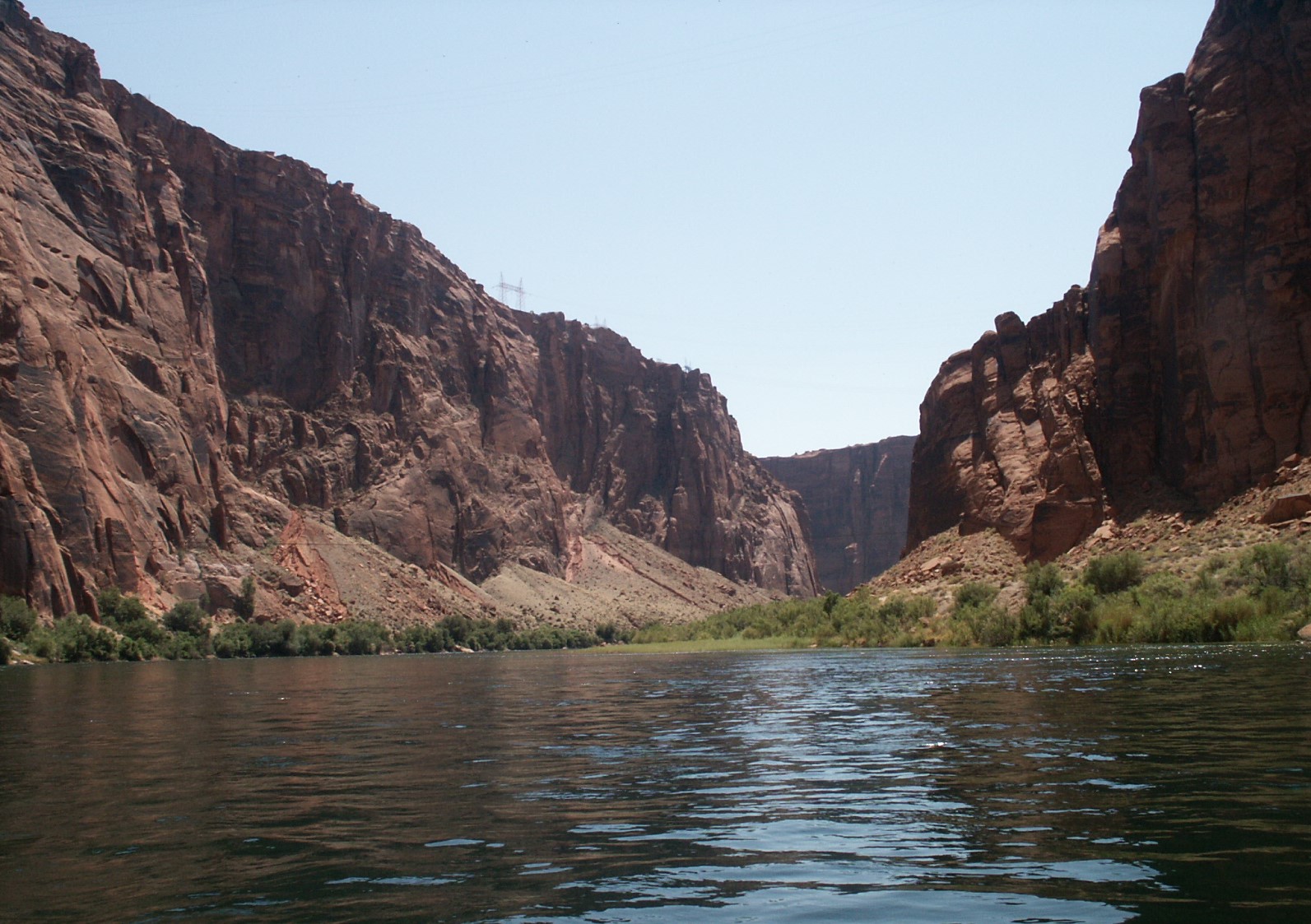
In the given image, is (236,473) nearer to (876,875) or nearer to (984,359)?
(984,359)

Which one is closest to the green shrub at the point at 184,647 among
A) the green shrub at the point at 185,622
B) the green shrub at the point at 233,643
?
the green shrub at the point at 233,643

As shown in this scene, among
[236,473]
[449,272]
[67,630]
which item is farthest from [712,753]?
[449,272]

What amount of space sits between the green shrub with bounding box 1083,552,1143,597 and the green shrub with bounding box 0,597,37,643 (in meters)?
62.2

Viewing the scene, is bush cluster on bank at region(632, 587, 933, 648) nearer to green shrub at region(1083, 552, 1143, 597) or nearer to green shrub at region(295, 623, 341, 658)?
green shrub at region(1083, 552, 1143, 597)

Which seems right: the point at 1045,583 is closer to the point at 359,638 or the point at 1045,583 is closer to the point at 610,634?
the point at 359,638

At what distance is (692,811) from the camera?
43.7 feet

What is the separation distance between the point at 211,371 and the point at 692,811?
139m

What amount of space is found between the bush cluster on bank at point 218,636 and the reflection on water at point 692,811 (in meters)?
52.5

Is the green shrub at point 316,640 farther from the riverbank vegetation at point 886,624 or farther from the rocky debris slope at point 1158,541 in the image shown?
the rocky debris slope at point 1158,541

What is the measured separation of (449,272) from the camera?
198375mm

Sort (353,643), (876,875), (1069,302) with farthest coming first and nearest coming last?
(353,643), (1069,302), (876,875)

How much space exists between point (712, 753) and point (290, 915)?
35.8 feet

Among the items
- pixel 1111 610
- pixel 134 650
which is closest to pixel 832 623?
pixel 1111 610

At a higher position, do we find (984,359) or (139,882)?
(984,359)
